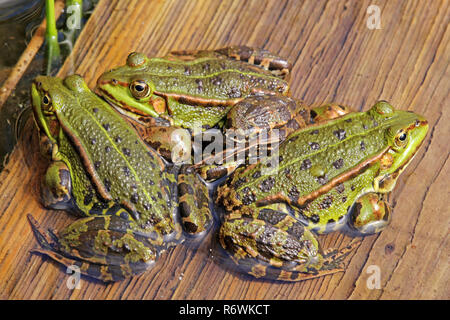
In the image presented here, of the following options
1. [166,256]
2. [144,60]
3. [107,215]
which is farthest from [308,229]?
[144,60]

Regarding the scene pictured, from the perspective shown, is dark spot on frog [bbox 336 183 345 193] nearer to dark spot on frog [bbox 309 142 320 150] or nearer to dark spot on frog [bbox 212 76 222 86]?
dark spot on frog [bbox 309 142 320 150]

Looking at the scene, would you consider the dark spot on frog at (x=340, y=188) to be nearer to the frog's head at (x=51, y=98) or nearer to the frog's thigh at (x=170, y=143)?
the frog's thigh at (x=170, y=143)

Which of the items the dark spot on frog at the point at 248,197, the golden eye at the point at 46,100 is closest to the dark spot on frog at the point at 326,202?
the dark spot on frog at the point at 248,197

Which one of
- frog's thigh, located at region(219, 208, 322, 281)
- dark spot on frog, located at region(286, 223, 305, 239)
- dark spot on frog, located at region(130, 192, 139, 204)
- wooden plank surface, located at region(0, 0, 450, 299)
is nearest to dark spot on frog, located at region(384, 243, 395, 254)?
wooden plank surface, located at region(0, 0, 450, 299)

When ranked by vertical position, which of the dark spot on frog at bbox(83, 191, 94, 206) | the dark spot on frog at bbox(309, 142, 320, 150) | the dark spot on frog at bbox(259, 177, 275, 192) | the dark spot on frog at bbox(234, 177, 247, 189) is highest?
the dark spot on frog at bbox(309, 142, 320, 150)

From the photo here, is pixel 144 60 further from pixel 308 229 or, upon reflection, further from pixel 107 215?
pixel 308 229

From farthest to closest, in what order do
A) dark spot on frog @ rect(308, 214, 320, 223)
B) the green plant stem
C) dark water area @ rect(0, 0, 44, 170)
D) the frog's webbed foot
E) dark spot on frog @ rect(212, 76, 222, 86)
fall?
1. dark water area @ rect(0, 0, 44, 170)
2. the green plant stem
3. dark spot on frog @ rect(212, 76, 222, 86)
4. dark spot on frog @ rect(308, 214, 320, 223)
5. the frog's webbed foot
